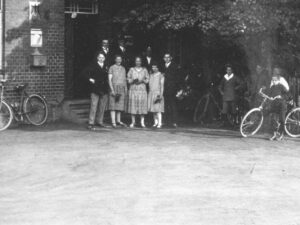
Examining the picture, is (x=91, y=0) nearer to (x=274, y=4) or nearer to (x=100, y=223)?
(x=274, y=4)

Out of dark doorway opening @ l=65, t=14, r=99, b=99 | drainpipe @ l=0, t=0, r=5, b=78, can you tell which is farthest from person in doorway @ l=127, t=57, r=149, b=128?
drainpipe @ l=0, t=0, r=5, b=78

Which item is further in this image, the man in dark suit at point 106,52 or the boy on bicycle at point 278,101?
the man in dark suit at point 106,52

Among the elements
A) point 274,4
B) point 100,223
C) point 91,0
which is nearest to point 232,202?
point 100,223

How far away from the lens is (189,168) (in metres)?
11.3

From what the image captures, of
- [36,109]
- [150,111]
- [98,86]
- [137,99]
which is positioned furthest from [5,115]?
[150,111]

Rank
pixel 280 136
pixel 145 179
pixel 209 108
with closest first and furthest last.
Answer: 1. pixel 145 179
2. pixel 280 136
3. pixel 209 108

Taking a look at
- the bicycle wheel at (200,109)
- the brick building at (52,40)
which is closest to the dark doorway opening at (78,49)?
the brick building at (52,40)

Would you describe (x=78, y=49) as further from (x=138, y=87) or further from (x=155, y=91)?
(x=155, y=91)

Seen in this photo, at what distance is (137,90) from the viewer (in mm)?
16859

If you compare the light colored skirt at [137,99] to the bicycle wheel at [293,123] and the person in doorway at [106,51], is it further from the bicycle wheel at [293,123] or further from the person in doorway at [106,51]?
the bicycle wheel at [293,123]

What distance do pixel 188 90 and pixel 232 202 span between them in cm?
1092

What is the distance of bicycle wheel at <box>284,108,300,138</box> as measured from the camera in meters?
15.7

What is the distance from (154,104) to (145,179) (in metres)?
6.71

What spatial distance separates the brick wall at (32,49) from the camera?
1741 cm
